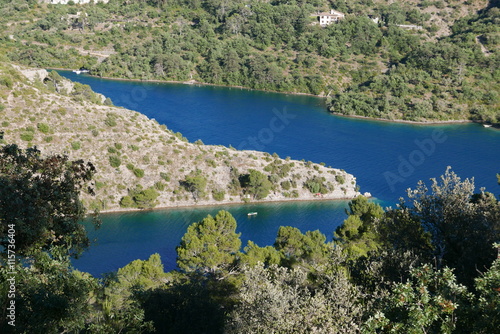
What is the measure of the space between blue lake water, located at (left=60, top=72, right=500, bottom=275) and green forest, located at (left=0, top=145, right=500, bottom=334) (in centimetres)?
2034

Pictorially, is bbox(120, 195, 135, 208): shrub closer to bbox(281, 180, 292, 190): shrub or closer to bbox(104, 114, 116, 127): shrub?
bbox(104, 114, 116, 127): shrub

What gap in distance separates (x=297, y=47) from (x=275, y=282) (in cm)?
12641

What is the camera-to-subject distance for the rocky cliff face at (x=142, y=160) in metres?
50.2

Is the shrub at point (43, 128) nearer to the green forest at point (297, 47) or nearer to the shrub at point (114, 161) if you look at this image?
the shrub at point (114, 161)

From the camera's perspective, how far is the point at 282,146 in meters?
74.8

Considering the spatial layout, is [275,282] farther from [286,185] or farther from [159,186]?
[286,185]

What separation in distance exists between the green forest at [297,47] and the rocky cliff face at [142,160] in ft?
154

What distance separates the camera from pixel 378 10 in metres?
150

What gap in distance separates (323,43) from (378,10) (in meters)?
36.5

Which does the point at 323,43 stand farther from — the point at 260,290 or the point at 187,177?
the point at 260,290

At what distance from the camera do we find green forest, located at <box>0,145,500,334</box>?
31.0 ft

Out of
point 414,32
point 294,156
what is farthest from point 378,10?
point 294,156

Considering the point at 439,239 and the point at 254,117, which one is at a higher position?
the point at 439,239

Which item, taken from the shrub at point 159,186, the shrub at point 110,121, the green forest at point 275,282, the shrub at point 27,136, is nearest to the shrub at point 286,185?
the shrub at point 159,186
